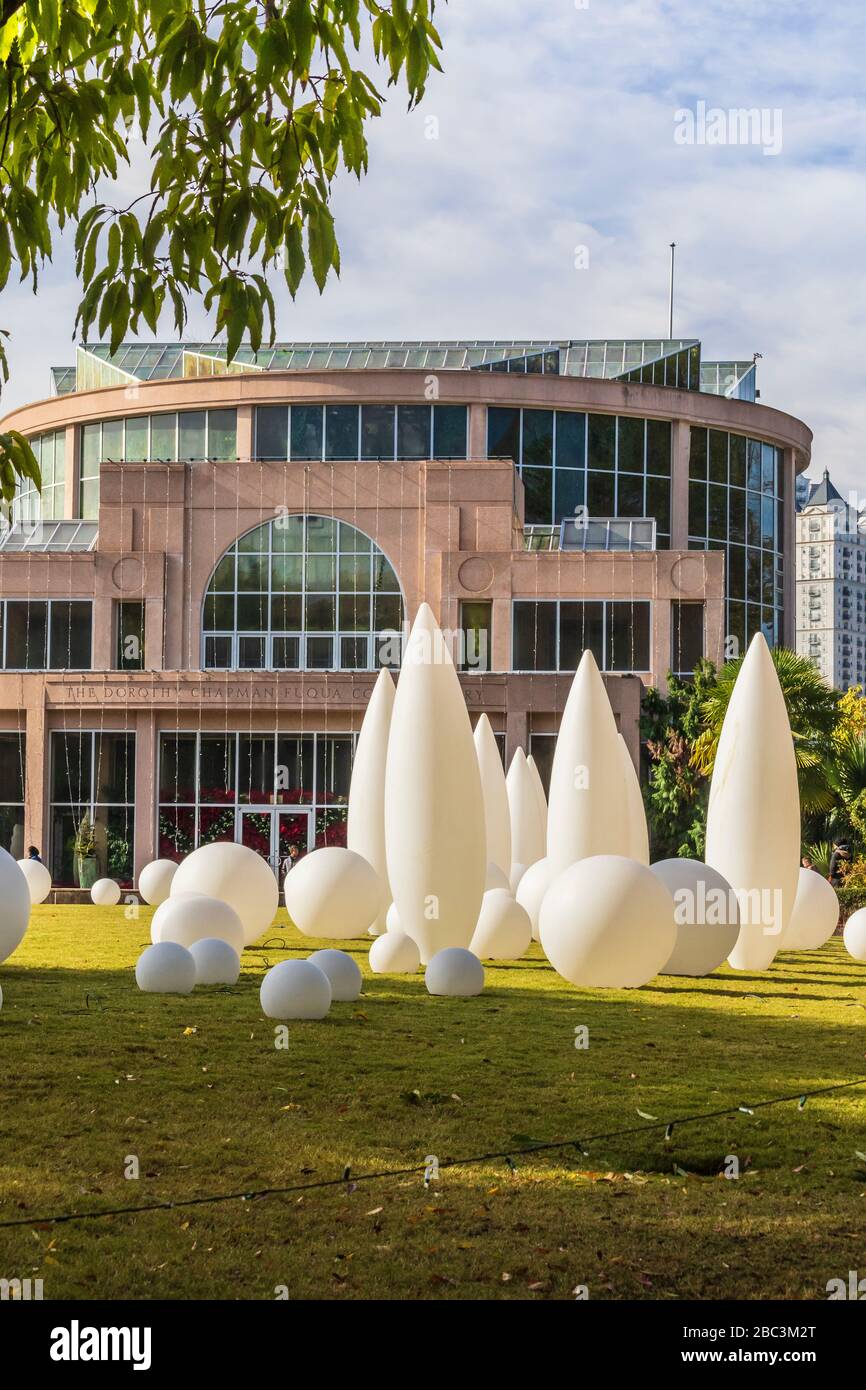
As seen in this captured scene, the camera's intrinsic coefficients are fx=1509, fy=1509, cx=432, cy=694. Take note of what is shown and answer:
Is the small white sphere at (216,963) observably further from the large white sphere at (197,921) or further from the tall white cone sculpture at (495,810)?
the tall white cone sculpture at (495,810)

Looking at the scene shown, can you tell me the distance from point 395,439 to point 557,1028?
35477 millimetres

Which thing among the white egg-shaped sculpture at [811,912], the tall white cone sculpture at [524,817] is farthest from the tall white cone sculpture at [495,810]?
the white egg-shaped sculpture at [811,912]

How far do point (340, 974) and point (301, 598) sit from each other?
28620mm

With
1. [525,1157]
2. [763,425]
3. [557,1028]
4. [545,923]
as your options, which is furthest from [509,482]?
[525,1157]

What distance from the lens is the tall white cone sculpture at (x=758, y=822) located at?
19688 millimetres

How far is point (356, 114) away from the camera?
5062mm

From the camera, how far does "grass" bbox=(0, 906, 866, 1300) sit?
633 cm

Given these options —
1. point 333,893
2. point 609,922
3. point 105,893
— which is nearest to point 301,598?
point 105,893

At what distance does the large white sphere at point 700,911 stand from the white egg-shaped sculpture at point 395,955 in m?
3.13

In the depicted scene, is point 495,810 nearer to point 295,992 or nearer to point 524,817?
point 524,817

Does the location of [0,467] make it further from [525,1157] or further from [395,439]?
[395,439]

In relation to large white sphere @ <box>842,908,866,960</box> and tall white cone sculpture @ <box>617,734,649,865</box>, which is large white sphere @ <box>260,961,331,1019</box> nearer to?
large white sphere @ <box>842,908,866,960</box>

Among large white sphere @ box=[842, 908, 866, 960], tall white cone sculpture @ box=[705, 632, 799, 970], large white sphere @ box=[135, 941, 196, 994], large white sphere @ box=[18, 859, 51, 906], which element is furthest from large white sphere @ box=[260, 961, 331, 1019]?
large white sphere @ box=[18, 859, 51, 906]

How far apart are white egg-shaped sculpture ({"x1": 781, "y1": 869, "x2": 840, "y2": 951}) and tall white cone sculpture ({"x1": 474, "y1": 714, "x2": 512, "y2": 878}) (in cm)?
584
